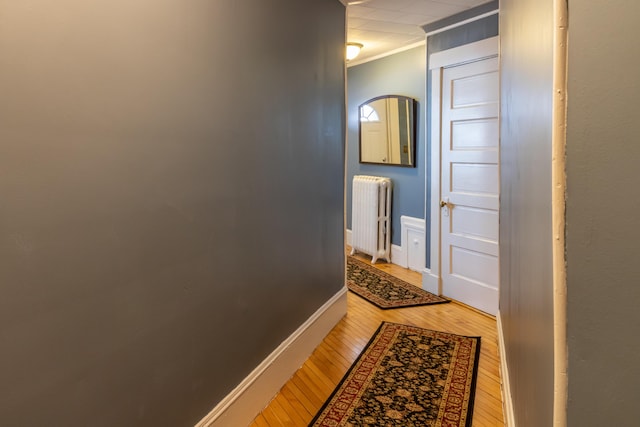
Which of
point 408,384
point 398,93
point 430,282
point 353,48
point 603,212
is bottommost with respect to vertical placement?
point 408,384

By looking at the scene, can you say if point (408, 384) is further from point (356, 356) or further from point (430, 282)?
point (430, 282)

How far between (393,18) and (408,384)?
2.85m

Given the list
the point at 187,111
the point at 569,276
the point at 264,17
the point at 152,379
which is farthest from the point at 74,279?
the point at 264,17

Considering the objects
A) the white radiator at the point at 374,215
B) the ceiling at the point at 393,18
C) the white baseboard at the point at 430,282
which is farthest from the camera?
the white radiator at the point at 374,215

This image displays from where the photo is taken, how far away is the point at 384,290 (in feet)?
13.6

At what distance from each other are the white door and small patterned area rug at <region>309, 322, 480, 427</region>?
70 centimetres

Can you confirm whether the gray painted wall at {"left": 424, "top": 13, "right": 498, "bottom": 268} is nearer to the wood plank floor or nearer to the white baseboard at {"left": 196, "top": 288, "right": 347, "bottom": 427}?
the wood plank floor

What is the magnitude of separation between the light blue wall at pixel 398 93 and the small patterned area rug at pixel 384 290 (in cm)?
63

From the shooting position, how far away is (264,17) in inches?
83.3

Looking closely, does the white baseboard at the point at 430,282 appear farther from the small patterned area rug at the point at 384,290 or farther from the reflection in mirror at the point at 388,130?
the reflection in mirror at the point at 388,130

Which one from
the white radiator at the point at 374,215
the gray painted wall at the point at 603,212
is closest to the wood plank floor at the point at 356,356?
the white radiator at the point at 374,215

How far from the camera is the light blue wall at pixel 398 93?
4500mm

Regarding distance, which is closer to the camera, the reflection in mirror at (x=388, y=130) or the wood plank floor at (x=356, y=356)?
the wood plank floor at (x=356, y=356)

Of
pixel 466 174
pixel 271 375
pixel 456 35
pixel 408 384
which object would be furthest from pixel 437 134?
pixel 271 375
